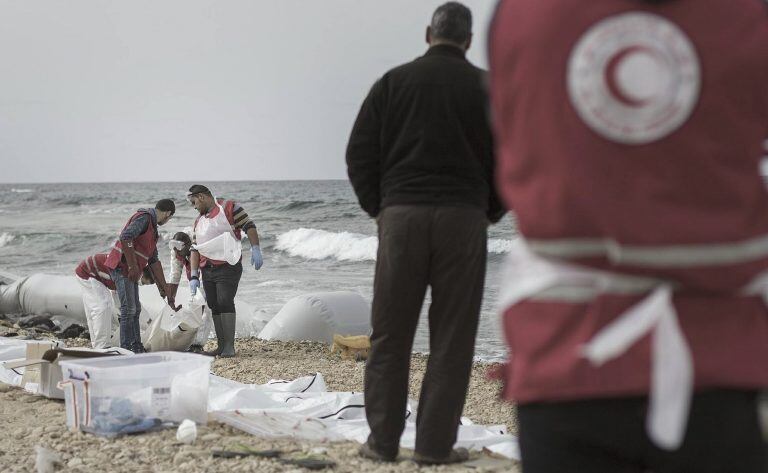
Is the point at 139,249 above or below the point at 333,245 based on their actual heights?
above

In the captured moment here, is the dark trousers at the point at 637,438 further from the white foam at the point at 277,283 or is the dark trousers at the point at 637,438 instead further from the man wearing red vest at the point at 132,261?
the white foam at the point at 277,283

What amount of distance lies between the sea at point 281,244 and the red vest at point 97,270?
3.57m

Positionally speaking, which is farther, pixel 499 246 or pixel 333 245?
pixel 333 245

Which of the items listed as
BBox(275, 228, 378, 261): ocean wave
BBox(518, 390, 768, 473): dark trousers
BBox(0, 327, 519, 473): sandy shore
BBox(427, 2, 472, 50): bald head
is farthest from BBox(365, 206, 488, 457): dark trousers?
BBox(275, 228, 378, 261): ocean wave

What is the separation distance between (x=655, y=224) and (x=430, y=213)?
2.48 metres

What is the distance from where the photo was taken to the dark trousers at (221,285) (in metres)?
8.57

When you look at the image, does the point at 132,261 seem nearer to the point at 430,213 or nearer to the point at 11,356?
the point at 11,356

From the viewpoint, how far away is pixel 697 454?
118 centimetres

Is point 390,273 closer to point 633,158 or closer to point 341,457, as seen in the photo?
point 341,457

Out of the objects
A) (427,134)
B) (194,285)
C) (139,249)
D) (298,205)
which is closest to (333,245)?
(298,205)

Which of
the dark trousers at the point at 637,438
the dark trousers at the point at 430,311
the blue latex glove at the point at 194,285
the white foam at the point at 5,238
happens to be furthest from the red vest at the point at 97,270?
the white foam at the point at 5,238

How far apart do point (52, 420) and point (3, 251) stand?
2703 cm

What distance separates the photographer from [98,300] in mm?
8766

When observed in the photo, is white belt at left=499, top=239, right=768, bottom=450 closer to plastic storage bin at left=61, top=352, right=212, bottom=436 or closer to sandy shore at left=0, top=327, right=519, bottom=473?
sandy shore at left=0, top=327, right=519, bottom=473
